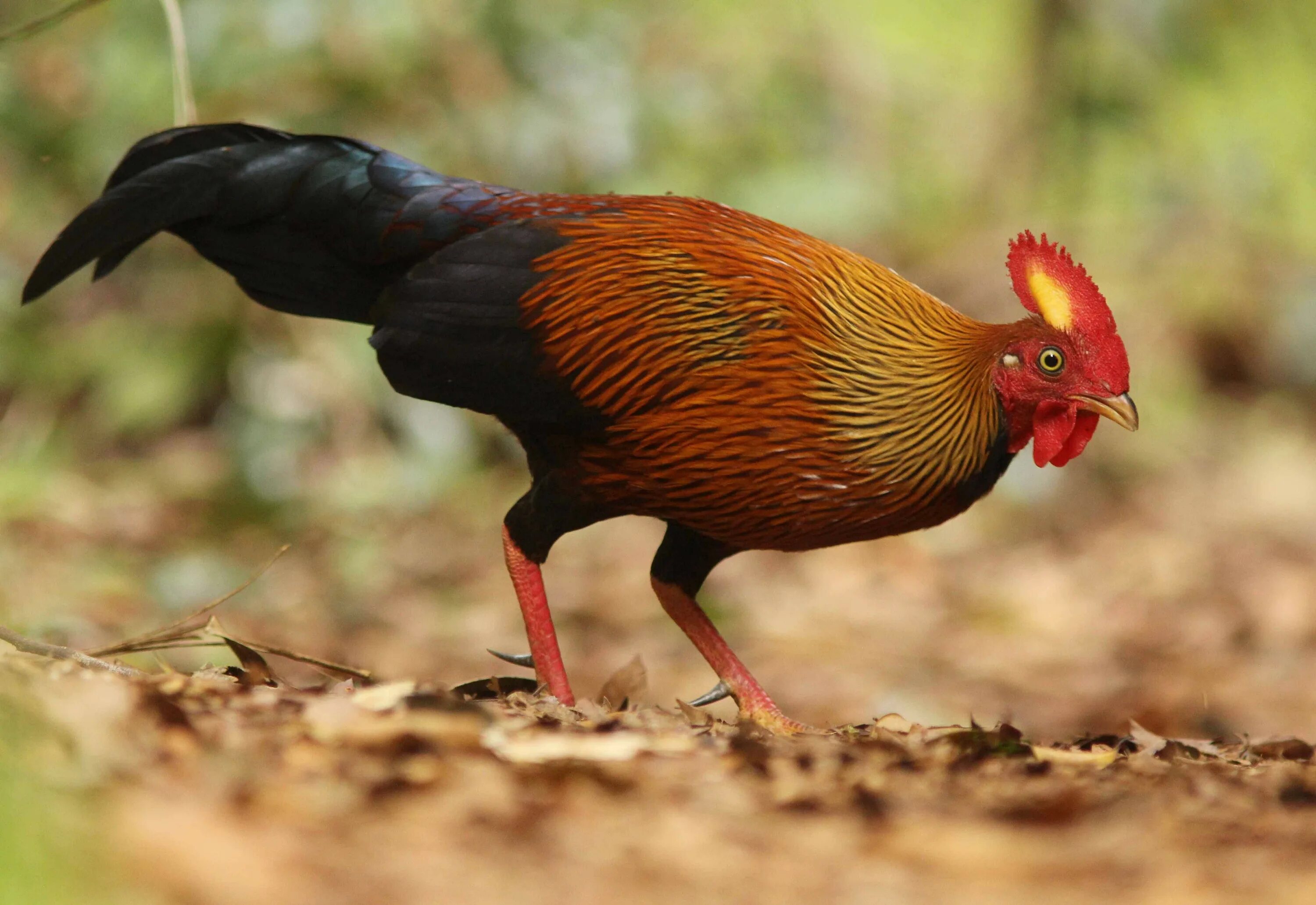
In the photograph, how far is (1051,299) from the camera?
4125mm

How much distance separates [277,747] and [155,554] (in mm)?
4869

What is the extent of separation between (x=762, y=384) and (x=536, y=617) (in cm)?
96

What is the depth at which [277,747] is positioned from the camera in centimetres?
267

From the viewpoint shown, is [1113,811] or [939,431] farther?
[939,431]

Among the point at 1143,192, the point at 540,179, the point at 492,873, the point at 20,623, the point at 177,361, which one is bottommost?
the point at 492,873

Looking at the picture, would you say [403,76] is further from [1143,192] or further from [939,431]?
[1143,192]

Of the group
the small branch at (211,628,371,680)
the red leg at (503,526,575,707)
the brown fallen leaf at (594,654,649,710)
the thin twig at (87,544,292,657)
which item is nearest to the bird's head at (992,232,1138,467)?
the brown fallen leaf at (594,654,649,710)

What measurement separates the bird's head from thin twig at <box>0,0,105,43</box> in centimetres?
260

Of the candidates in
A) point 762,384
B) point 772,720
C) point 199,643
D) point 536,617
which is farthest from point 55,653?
point 772,720

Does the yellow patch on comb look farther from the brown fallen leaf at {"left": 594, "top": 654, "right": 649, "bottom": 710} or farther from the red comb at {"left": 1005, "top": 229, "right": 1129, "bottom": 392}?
the brown fallen leaf at {"left": 594, "top": 654, "right": 649, "bottom": 710}

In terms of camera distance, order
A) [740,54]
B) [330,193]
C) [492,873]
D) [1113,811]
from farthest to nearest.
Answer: [740,54] < [330,193] < [1113,811] < [492,873]

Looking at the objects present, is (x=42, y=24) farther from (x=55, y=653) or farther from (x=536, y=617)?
(x=536, y=617)

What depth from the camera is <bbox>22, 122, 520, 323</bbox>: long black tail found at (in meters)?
4.38

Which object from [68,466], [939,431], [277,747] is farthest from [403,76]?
[277,747]
